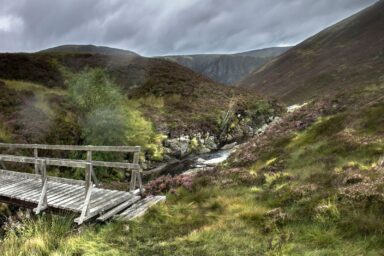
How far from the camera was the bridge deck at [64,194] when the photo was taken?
1101 cm

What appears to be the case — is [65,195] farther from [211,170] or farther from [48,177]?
[211,170]

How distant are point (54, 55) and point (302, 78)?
183 feet

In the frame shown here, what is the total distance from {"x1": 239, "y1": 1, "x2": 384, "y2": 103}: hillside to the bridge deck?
1893 inches

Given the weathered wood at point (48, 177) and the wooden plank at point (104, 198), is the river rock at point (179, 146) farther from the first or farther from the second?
the wooden plank at point (104, 198)

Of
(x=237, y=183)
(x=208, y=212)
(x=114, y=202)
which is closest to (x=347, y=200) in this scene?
(x=208, y=212)

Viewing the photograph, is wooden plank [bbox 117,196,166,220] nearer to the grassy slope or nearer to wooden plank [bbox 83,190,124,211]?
the grassy slope

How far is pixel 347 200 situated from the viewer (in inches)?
340

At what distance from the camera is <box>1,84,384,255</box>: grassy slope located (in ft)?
25.1

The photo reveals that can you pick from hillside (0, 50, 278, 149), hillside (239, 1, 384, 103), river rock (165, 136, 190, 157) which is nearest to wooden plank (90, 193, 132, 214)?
hillside (0, 50, 278, 149)

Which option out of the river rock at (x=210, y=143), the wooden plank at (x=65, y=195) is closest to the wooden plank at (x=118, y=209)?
the wooden plank at (x=65, y=195)

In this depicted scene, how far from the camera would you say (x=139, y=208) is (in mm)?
11117

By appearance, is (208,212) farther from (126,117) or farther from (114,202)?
(126,117)

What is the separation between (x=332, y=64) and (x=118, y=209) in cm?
7907

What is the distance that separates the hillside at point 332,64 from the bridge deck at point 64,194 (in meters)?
48.1
